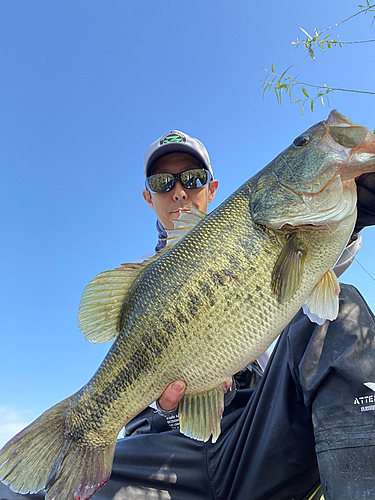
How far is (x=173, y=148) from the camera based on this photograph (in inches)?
170

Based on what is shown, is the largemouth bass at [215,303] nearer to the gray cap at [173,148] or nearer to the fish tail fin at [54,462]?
the fish tail fin at [54,462]

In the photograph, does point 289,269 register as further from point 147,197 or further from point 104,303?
point 147,197

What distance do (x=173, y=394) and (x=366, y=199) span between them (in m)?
1.45

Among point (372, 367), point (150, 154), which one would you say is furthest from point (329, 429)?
point (150, 154)

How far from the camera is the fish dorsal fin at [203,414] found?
2.02 meters

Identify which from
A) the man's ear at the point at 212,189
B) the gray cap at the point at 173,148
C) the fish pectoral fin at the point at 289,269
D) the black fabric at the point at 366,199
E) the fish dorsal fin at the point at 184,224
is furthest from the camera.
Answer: the man's ear at the point at 212,189

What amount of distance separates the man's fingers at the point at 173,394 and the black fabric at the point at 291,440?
1.39 ft

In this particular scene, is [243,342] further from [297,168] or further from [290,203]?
[297,168]

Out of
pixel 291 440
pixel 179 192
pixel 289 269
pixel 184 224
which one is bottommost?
pixel 291 440

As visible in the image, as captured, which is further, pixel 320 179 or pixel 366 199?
pixel 366 199

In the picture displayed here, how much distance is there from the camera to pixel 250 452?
2104 mm

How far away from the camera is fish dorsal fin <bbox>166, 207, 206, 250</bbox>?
2262 millimetres

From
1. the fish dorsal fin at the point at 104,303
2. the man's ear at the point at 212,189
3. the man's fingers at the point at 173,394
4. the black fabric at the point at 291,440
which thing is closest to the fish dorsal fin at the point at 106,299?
the fish dorsal fin at the point at 104,303

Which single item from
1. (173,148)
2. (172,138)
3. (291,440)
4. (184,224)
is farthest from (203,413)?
(172,138)
